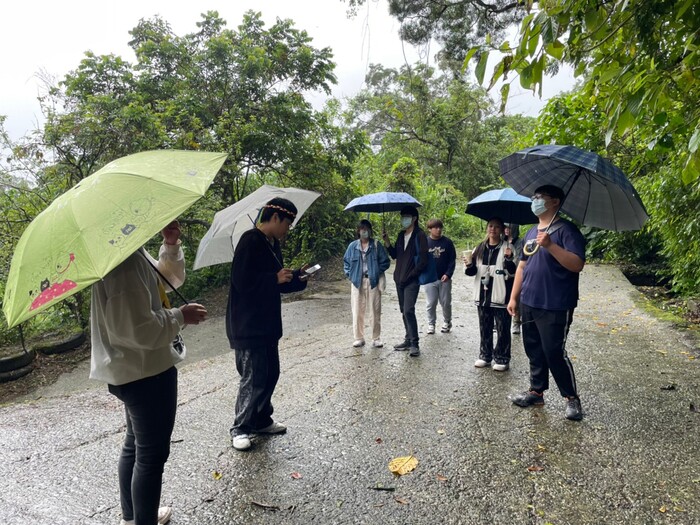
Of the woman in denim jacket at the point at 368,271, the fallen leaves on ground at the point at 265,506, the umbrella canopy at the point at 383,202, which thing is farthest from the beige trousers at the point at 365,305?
the fallen leaves on ground at the point at 265,506

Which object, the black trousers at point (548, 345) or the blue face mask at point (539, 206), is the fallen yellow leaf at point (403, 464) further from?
the blue face mask at point (539, 206)

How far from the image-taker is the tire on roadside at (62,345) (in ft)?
24.2

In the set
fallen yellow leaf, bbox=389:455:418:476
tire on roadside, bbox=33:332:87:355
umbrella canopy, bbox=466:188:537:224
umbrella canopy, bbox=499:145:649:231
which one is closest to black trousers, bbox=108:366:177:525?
fallen yellow leaf, bbox=389:455:418:476

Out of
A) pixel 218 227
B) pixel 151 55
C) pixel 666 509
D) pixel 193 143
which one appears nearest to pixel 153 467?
pixel 218 227

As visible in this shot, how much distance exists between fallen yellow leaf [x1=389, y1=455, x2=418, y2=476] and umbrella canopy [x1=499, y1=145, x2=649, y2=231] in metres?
2.43

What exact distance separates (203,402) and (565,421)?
342cm

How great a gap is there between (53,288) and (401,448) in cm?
266

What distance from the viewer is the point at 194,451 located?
3.56 m

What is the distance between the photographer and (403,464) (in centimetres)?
323

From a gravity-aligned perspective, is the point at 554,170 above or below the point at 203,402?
above

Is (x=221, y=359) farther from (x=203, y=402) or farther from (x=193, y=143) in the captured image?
(x=193, y=143)

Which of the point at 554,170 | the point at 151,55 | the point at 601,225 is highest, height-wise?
the point at 151,55

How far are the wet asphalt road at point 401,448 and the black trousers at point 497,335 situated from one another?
225mm

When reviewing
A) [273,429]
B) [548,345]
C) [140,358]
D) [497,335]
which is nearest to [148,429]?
[140,358]
